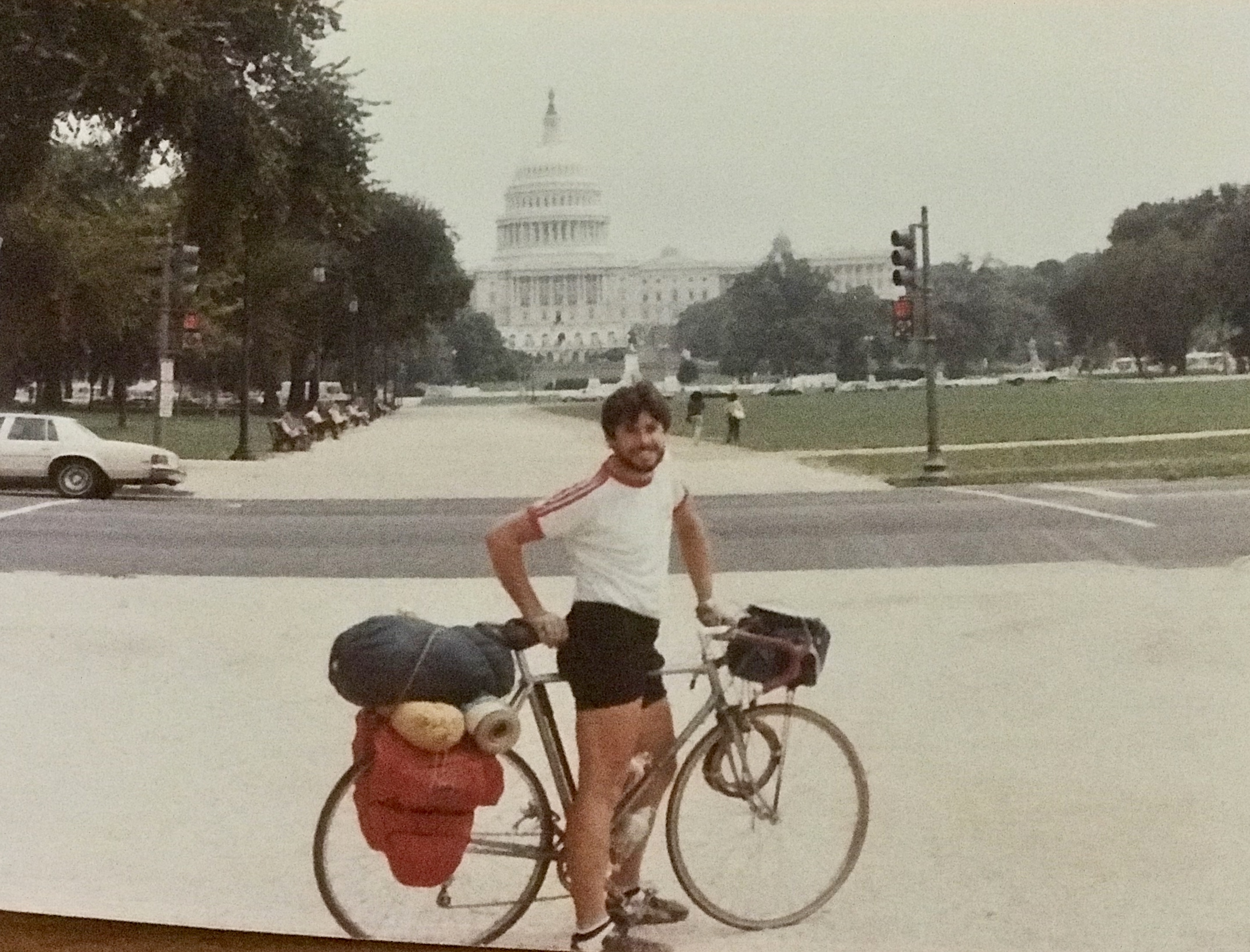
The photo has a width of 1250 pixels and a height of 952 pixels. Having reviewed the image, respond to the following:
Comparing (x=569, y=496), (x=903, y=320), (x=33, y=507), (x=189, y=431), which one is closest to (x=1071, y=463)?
(x=903, y=320)

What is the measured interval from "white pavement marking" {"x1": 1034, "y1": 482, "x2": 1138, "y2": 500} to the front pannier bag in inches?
35.1

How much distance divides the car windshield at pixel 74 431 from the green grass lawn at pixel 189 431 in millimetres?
13

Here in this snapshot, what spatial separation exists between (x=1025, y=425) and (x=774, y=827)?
1.09 m

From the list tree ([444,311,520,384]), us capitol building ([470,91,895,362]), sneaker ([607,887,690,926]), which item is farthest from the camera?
tree ([444,311,520,384])

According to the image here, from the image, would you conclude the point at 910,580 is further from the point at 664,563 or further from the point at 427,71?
the point at 427,71

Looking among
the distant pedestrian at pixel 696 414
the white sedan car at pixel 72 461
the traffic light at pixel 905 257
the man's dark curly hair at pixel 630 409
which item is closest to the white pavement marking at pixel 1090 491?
the traffic light at pixel 905 257

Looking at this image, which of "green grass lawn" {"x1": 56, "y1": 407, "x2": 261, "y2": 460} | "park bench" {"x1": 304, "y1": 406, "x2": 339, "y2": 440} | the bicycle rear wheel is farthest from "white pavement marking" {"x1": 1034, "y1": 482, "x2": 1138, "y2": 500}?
"green grass lawn" {"x1": 56, "y1": 407, "x2": 261, "y2": 460}

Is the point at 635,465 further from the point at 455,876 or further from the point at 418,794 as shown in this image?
the point at 455,876

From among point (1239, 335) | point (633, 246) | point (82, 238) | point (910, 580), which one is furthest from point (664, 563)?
point (82, 238)

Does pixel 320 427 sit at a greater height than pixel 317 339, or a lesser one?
lesser

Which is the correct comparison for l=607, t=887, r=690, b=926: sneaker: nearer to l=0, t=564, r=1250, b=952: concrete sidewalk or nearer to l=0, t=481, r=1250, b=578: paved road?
l=0, t=564, r=1250, b=952: concrete sidewalk

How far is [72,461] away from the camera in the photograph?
3.95 metres

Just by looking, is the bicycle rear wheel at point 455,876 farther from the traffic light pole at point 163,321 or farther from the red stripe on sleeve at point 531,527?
the traffic light pole at point 163,321

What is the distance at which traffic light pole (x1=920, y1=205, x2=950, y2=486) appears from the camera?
140 inches
